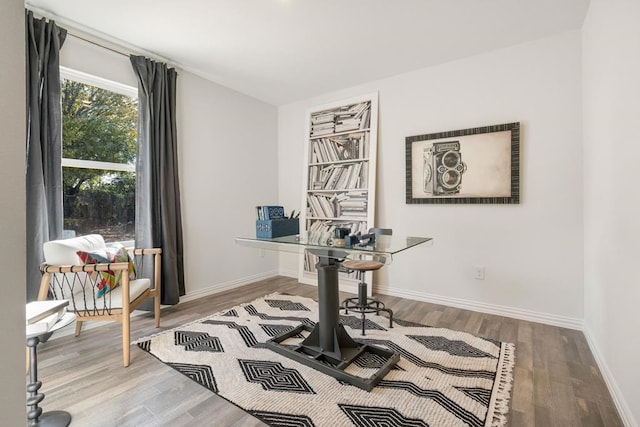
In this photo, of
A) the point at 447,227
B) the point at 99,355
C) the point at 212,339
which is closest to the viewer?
the point at 99,355

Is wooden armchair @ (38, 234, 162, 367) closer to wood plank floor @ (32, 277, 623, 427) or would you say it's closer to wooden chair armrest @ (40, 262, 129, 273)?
wooden chair armrest @ (40, 262, 129, 273)

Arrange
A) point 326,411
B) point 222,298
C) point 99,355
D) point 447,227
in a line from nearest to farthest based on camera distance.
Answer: point 326,411 < point 99,355 < point 447,227 < point 222,298

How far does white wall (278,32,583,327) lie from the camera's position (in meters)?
2.51

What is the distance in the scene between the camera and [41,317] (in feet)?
4.33

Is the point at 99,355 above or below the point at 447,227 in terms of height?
below

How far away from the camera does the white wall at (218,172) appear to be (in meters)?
3.28

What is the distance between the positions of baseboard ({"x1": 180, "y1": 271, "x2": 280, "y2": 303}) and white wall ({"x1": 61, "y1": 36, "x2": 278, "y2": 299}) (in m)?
0.01

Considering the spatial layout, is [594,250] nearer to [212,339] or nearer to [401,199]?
[401,199]

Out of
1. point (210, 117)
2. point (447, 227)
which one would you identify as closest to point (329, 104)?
point (210, 117)

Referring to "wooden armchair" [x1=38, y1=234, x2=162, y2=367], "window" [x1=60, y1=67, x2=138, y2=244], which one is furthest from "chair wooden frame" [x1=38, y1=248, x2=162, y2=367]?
"window" [x1=60, y1=67, x2=138, y2=244]

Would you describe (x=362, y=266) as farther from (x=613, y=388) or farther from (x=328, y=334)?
(x=613, y=388)

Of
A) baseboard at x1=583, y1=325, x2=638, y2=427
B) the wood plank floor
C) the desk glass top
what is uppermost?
the desk glass top

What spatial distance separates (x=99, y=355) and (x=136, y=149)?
1.83 m

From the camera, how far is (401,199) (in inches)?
133
